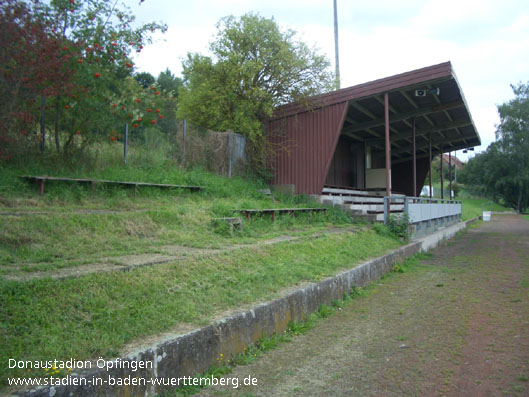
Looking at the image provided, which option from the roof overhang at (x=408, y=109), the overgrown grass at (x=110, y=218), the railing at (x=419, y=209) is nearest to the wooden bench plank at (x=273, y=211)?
the overgrown grass at (x=110, y=218)

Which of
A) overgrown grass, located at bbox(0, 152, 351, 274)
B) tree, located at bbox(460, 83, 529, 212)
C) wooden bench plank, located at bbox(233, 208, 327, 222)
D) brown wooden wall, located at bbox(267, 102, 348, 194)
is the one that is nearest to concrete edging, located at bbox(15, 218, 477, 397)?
overgrown grass, located at bbox(0, 152, 351, 274)

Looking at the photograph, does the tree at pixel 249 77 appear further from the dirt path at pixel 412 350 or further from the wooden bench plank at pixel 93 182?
the dirt path at pixel 412 350

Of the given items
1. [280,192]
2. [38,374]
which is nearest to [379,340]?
[38,374]

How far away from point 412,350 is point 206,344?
6.54 feet

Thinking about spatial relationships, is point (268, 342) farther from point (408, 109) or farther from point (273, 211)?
point (408, 109)

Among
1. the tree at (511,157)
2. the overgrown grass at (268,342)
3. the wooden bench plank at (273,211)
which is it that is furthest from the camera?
the tree at (511,157)

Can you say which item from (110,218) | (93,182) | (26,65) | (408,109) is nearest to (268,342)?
(110,218)

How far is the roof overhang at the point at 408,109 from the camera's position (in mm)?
11758

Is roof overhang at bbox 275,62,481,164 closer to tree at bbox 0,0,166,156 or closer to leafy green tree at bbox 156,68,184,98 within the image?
tree at bbox 0,0,166,156

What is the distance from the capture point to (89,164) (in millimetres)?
8289

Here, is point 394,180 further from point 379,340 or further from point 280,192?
point 379,340

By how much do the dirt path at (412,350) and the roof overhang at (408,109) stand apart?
22.9ft

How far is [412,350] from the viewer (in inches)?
151

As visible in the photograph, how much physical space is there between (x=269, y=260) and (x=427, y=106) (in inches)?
479
